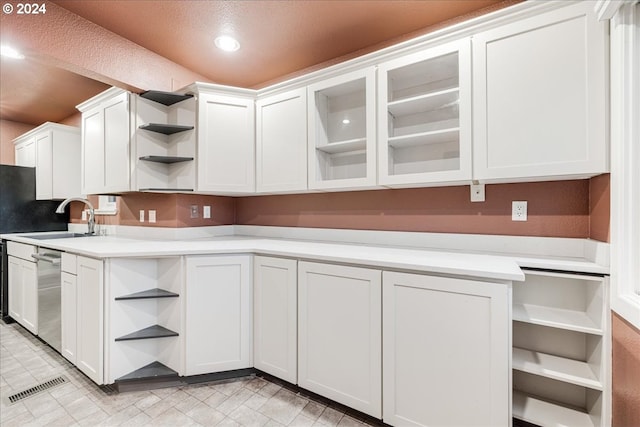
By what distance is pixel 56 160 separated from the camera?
3.72 m

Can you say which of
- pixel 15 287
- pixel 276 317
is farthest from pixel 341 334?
pixel 15 287

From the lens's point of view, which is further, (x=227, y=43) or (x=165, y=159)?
(x=165, y=159)

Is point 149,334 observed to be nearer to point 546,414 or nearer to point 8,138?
point 546,414

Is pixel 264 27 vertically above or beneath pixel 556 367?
above

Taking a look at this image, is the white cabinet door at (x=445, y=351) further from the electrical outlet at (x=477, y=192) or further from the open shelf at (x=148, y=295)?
the open shelf at (x=148, y=295)

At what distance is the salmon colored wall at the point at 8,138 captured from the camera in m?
4.29

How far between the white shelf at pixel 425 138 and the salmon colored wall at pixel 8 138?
550 cm

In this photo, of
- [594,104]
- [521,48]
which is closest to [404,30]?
[521,48]

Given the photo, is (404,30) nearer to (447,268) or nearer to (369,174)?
(369,174)

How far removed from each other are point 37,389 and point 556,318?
3123mm

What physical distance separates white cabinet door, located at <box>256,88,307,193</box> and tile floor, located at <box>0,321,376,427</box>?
1.45 metres

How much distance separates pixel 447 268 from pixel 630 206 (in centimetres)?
72

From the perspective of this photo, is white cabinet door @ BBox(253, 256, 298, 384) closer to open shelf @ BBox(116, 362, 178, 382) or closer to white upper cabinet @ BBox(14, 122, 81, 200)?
open shelf @ BBox(116, 362, 178, 382)

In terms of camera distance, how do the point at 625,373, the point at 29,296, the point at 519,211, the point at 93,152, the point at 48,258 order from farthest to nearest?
the point at 93,152 < the point at 29,296 < the point at 48,258 < the point at 519,211 < the point at 625,373
